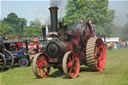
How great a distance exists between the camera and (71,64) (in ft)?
24.5

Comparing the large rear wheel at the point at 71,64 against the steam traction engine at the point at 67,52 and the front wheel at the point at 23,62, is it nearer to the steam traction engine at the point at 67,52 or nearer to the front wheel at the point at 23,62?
the steam traction engine at the point at 67,52

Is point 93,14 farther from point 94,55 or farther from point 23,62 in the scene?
point 94,55

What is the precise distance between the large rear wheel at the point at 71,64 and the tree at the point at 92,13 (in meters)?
32.2

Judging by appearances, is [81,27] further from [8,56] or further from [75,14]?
[75,14]

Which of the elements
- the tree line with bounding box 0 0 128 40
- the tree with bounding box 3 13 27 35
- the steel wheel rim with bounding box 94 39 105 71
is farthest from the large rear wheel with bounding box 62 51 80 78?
the tree with bounding box 3 13 27 35

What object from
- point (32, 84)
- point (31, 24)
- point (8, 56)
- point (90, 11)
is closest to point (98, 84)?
point (32, 84)

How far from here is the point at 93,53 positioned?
8.23 meters

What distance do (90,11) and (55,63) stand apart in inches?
1323

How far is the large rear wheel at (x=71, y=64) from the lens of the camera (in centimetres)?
712

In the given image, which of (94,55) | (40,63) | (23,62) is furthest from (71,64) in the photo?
(23,62)

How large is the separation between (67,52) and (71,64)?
465 millimetres

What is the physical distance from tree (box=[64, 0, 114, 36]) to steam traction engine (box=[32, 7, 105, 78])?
3114 cm

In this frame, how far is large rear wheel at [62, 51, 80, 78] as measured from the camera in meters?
7.12

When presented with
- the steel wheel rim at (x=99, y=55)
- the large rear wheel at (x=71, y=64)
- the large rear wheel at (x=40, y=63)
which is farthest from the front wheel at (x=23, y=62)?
the large rear wheel at (x=71, y=64)
